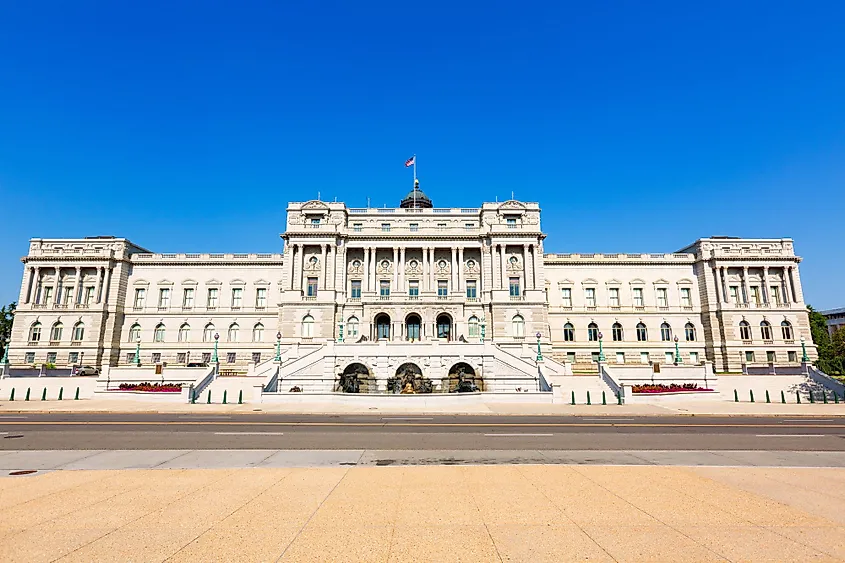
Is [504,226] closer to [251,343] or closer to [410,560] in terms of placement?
[251,343]

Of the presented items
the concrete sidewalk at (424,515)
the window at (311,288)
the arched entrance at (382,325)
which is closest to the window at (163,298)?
the window at (311,288)

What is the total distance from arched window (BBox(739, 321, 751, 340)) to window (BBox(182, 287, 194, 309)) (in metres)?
76.2

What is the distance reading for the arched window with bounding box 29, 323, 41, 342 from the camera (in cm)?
6097

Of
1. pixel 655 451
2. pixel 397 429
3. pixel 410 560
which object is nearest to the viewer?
pixel 410 560

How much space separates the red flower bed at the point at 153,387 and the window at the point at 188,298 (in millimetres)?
24678

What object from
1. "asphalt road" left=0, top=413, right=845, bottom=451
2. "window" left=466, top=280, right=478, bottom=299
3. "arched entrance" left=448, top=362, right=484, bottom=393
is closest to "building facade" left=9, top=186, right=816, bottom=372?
"window" left=466, top=280, right=478, bottom=299

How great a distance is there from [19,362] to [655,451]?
3032 inches

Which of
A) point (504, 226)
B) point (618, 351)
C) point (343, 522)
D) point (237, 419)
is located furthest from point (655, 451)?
point (618, 351)

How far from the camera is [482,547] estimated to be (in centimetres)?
573

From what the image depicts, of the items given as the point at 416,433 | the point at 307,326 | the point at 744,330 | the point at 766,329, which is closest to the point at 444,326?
the point at 307,326

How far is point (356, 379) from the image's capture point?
42094mm

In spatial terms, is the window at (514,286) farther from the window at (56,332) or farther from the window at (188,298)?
the window at (56,332)

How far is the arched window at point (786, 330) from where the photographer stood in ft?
199

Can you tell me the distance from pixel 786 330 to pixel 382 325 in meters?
54.7
